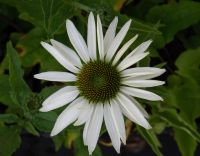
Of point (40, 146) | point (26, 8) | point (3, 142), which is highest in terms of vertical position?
point (26, 8)

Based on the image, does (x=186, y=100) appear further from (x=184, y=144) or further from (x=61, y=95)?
(x=61, y=95)

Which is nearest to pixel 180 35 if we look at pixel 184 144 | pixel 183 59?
pixel 183 59

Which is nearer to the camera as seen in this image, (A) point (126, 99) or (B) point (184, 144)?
(A) point (126, 99)

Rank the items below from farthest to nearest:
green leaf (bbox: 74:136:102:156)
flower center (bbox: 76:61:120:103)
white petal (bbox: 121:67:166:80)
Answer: green leaf (bbox: 74:136:102:156) → flower center (bbox: 76:61:120:103) → white petal (bbox: 121:67:166:80)

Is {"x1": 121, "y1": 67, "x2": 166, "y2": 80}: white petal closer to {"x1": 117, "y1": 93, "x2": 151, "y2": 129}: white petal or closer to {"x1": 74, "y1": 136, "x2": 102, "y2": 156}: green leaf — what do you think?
{"x1": 117, "y1": 93, "x2": 151, "y2": 129}: white petal

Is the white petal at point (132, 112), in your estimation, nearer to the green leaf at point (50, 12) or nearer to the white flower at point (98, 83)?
the white flower at point (98, 83)

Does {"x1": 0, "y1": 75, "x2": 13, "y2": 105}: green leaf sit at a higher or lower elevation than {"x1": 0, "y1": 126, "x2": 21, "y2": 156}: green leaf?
higher

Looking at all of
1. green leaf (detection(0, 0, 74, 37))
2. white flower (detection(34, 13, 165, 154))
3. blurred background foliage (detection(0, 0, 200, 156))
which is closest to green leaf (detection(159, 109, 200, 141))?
blurred background foliage (detection(0, 0, 200, 156))
